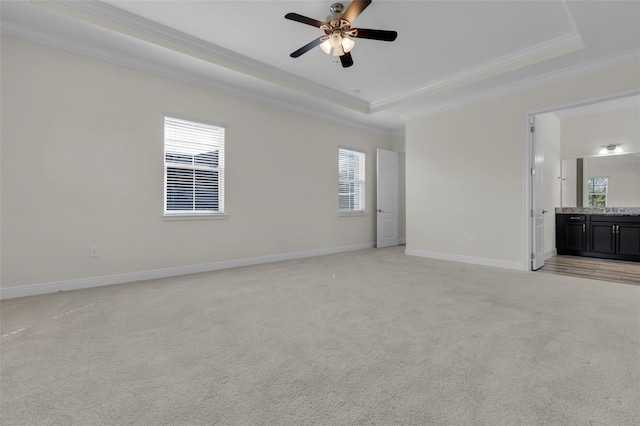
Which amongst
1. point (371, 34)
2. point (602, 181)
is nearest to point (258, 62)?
point (371, 34)

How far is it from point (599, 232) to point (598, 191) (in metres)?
0.90

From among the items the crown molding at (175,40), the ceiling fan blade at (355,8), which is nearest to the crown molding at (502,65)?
the crown molding at (175,40)

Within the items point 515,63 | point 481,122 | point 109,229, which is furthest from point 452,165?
point 109,229

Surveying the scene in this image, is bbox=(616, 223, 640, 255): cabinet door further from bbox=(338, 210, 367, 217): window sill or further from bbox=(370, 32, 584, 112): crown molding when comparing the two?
bbox=(338, 210, 367, 217): window sill

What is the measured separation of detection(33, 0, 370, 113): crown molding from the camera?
2.94 metres

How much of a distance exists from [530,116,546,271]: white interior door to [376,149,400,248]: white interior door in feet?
9.94

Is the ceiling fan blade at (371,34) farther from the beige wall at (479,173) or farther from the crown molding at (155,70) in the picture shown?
the beige wall at (479,173)

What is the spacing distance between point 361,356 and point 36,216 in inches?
146

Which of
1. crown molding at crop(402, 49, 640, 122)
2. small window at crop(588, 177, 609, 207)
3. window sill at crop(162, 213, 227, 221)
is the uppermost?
crown molding at crop(402, 49, 640, 122)

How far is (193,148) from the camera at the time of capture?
434 centimetres

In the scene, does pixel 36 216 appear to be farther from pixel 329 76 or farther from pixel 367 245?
pixel 367 245

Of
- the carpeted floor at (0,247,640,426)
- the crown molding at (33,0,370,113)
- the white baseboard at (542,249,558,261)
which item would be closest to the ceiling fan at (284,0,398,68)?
the crown molding at (33,0,370,113)

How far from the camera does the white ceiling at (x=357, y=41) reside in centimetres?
296

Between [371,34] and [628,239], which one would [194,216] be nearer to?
[371,34]
